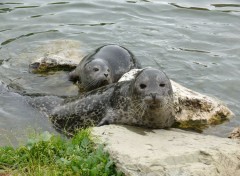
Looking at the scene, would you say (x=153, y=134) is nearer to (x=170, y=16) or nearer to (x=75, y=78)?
(x=75, y=78)

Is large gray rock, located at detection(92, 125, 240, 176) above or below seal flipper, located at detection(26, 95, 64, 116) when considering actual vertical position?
above

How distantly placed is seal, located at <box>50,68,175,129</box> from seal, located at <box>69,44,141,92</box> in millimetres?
1315

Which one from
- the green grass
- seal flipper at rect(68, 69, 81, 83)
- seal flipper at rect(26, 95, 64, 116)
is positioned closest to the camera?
the green grass

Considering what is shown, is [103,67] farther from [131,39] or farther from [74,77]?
[131,39]

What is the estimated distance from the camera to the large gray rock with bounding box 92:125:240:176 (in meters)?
5.17

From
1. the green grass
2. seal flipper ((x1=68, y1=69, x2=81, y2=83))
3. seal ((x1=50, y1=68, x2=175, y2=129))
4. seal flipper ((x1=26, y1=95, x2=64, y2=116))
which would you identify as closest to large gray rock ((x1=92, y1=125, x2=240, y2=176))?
the green grass

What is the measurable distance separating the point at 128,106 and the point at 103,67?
241 centimetres

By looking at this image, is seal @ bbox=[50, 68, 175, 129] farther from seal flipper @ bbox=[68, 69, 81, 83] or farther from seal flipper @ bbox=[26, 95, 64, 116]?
seal flipper @ bbox=[68, 69, 81, 83]

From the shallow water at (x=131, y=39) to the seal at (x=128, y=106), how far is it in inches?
17.6

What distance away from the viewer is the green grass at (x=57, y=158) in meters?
5.34

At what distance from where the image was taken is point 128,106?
7.34 metres

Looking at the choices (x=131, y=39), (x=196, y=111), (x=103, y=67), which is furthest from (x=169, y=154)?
(x=131, y=39)

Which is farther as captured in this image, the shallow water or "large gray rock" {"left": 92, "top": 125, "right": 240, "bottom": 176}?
the shallow water

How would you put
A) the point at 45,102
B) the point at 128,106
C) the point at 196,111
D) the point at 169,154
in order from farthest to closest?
the point at 45,102 < the point at 196,111 < the point at 128,106 < the point at 169,154
